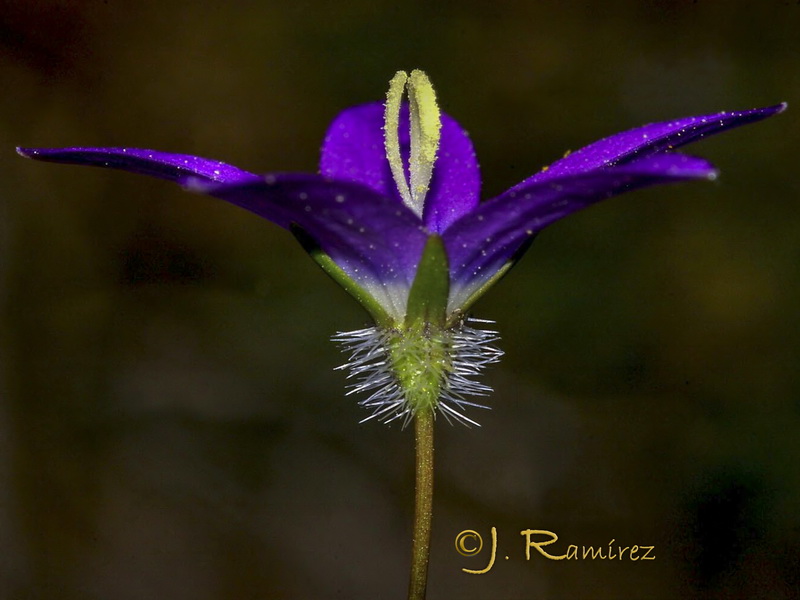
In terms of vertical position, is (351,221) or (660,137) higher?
(660,137)

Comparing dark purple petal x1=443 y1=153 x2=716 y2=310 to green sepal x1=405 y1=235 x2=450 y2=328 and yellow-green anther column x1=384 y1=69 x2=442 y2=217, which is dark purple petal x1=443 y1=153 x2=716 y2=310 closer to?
green sepal x1=405 y1=235 x2=450 y2=328

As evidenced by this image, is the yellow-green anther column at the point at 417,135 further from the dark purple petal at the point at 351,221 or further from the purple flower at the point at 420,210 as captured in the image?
the dark purple petal at the point at 351,221

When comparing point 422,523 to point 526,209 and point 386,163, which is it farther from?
point 386,163

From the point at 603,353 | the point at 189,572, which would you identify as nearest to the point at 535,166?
the point at 603,353

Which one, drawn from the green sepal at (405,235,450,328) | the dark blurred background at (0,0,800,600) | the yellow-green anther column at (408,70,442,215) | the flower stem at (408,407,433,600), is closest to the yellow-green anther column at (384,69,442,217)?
the yellow-green anther column at (408,70,442,215)

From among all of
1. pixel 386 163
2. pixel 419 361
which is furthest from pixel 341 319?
pixel 419 361

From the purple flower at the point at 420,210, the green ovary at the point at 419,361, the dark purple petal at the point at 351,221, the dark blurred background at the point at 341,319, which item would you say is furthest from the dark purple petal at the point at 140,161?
the dark blurred background at the point at 341,319

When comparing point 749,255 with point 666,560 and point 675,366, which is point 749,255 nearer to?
point 675,366
